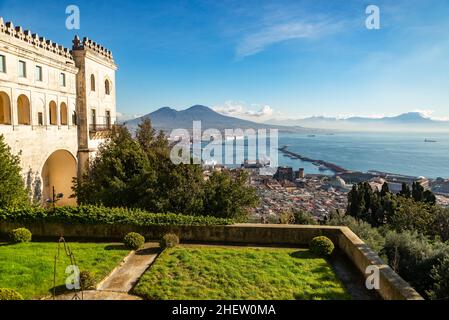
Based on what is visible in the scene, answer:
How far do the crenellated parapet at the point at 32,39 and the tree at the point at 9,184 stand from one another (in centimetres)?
691

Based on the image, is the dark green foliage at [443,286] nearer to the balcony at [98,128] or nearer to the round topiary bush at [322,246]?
the round topiary bush at [322,246]

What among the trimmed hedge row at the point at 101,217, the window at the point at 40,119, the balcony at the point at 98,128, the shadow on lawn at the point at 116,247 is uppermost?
the window at the point at 40,119

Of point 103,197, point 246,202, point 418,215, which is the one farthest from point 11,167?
point 418,215

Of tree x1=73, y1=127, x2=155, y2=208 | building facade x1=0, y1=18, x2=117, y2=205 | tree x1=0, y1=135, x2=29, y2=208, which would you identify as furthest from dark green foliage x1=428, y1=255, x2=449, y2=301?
tree x1=0, y1=135, x2=29, y2=208

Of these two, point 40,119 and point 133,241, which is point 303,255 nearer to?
point 133,241

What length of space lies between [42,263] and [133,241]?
9.98 ft

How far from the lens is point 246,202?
16.9m

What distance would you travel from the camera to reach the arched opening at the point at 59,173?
92.1 feet

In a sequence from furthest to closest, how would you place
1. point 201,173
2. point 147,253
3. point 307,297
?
point 201,173 → point 147,253 → point 307,297

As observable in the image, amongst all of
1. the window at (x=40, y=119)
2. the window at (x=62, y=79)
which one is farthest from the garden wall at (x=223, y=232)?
the window at (x=62, y=79)

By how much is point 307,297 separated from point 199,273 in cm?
333

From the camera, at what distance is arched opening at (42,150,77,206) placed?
2806cm

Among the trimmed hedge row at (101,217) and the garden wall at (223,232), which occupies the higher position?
the trimmed hedge row at (101,217)
